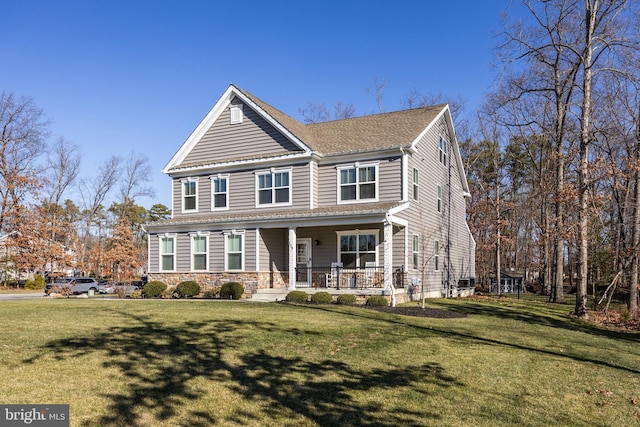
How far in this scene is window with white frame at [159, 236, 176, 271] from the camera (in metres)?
23.9

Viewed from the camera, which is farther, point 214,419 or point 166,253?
point 166,253

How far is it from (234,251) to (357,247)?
5.54 meters

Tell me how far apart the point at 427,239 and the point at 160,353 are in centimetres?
1636

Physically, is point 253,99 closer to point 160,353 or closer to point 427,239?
point 427,239

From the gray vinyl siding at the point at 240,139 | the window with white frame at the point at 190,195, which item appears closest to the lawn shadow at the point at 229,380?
the gray vinyl siding at the point at 240,139

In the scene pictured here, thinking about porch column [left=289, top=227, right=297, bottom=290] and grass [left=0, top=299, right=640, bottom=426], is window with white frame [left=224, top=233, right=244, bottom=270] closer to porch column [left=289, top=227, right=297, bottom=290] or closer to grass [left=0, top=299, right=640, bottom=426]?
porch column [left=289, top=227, right=297, bottom=290]

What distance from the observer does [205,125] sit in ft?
79.8

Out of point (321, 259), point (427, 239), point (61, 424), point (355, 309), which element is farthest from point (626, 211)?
point (61, 424)

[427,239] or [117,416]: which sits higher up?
[427,239]

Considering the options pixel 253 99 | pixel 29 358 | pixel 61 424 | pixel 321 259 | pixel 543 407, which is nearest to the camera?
pixel 61 424

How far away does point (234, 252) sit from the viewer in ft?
72.5

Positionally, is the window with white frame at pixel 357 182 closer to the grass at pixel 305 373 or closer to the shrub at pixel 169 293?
the shrub at pixel 169 293

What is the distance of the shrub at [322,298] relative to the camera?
1709 centimetres

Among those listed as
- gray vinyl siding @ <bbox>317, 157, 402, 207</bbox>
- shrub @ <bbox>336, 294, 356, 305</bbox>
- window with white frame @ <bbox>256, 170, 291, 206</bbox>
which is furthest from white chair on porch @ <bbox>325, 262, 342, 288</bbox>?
window with white frame @ <bbox>256, 170, 291, 206</bbox>
